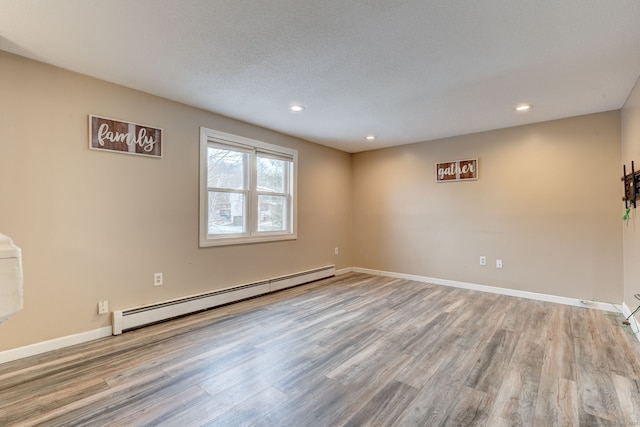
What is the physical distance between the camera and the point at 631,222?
9.60 feet

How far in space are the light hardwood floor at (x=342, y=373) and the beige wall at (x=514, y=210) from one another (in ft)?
2.21

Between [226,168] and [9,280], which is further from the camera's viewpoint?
[226,168]

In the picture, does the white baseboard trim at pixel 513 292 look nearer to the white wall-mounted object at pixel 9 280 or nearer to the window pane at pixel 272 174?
the window pane at pixel 272 174

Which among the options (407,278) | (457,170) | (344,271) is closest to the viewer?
(457,170)

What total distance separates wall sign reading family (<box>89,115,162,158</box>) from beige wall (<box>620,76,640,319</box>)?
4.52m

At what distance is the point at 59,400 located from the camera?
5.73ft

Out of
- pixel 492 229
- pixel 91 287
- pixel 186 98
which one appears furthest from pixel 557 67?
pixel 91 287

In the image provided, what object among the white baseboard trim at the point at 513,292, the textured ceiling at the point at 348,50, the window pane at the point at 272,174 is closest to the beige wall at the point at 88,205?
the textured ceiling at the point at 348,50

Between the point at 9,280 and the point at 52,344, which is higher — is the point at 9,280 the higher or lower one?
the higher one

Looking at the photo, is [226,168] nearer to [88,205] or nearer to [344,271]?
[88,205]

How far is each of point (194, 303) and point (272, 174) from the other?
2.02m

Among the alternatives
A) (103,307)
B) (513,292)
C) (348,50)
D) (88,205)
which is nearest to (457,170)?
(513,292)

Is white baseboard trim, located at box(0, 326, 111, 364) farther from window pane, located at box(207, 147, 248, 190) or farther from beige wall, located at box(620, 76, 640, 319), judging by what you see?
beige wall, located at box(620, 76, 640, 319)

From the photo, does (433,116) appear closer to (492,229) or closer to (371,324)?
(492,229)
